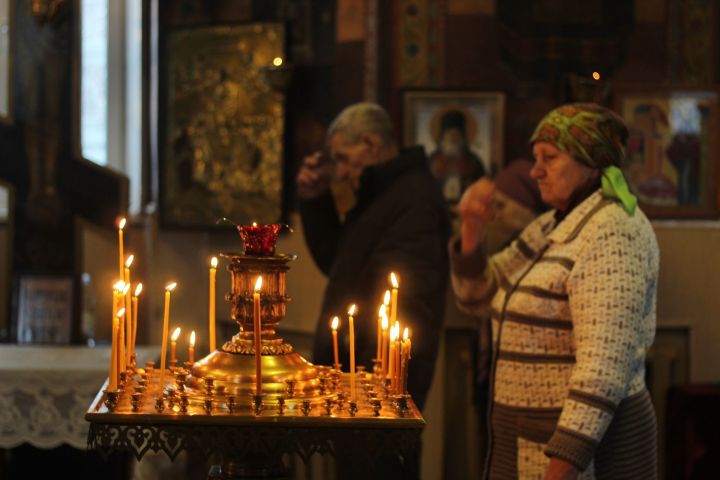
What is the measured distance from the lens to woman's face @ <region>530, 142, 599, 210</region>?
329 cm

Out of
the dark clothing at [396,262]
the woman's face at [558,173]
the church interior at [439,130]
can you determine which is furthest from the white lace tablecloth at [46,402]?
the woman's face at [558,173]

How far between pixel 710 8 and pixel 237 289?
358cm

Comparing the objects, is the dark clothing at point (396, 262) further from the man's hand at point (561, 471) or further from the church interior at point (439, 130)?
the man's hand at point (561, 471)

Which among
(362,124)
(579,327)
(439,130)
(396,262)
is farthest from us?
(439,130)

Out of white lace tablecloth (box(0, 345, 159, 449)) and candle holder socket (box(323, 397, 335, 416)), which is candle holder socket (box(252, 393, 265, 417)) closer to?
candle holder socket (box(323, 397, 335, 416))

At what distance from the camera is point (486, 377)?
4566 millimetres

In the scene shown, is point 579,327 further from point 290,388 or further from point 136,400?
point 136,400

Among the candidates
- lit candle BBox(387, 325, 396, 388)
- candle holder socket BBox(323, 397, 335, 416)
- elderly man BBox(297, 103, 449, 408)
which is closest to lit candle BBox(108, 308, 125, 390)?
candle holder socket BBox(323, 397, 335, 416)

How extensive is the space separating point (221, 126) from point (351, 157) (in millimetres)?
1372

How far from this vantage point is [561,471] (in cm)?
294

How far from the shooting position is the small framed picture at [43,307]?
5.24 m

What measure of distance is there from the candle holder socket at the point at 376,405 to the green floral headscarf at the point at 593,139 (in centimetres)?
125

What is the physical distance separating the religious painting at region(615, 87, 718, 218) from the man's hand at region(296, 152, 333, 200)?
1.55 meters

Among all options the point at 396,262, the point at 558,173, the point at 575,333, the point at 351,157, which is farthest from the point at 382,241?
the point at 575,333
